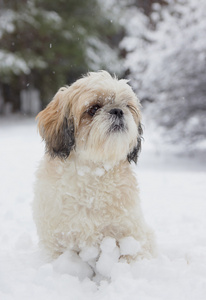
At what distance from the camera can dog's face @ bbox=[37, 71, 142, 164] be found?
9.45 ft

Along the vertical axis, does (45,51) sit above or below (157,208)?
above

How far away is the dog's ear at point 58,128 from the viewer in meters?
2.96

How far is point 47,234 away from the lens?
2.91 meters

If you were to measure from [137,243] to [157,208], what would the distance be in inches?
97.2

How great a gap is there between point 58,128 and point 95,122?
38 cm

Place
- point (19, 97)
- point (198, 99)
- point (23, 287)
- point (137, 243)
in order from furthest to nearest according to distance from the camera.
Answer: point (19, 97) → point (198, 99) → point (137, 243) → point (23, 287)

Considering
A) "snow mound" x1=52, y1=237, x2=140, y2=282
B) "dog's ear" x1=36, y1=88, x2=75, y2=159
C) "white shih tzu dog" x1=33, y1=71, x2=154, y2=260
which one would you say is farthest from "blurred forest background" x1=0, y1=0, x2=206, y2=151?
"snow mound" x1=52, y1=237, x2=140, y2=282

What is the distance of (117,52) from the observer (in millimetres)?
21125

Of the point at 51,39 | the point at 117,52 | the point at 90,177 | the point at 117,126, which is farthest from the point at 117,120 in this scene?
the point at 117,52

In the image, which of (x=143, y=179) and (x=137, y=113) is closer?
(x=137, y=113)

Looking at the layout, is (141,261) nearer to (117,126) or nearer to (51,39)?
(117,126)

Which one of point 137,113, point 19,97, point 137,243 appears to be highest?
point 19,97

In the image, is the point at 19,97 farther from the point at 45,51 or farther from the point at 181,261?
the point at 181,261

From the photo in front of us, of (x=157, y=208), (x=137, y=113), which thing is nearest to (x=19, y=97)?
(x=157, y=208)
